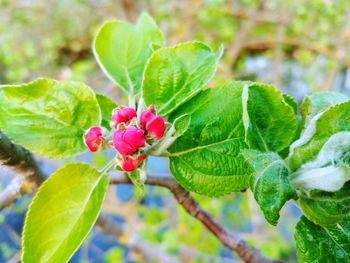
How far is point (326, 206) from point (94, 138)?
183mm

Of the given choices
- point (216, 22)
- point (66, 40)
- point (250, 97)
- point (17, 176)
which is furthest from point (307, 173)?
point (66, 40)

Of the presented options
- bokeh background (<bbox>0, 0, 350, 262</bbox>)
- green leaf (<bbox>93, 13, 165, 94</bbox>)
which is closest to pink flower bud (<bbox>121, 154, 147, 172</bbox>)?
green leaf (<bbox>93, 13, 165, 94</bbox>)


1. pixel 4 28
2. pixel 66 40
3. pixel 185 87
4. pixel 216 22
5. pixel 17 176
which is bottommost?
pixel 66 40

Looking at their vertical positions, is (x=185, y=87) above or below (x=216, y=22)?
above

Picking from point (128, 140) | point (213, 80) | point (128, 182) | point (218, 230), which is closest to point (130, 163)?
point (128, 140)

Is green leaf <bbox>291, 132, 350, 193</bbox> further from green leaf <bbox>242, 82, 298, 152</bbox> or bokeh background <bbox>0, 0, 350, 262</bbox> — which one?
bokeh background <bbox>0, 0, 350, 262</bbox>

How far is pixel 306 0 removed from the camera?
76.4 inches

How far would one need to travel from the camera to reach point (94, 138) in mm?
365

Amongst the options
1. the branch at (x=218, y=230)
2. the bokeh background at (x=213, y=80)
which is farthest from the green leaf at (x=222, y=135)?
the bokeh background at (x=213, y=80)

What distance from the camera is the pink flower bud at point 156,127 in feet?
1.12

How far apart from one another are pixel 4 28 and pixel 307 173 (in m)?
2.03

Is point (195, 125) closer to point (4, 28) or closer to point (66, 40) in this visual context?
point (4, 28)

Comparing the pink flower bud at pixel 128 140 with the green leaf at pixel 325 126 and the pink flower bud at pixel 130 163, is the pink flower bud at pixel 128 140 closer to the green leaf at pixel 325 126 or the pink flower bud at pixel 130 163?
the pink flower bud at pixel 130 163

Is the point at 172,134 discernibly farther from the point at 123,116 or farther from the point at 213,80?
the point at 213,80
